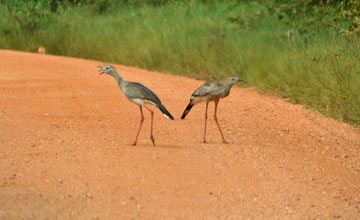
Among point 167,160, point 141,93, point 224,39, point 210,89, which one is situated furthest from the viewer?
point 224,39

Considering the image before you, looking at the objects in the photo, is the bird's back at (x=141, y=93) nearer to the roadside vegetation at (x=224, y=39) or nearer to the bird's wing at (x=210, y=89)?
the bird's wing at (x=210, y=89)

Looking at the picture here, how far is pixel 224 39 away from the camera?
49.2 feet

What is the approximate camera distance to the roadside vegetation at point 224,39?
11.0m

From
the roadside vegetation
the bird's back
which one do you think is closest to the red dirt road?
the bird's back

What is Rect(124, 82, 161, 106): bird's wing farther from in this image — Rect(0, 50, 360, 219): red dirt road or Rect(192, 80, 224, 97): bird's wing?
Rect(192, 80, 224, 97): bird's wing

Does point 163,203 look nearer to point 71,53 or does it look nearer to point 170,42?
point 170,42

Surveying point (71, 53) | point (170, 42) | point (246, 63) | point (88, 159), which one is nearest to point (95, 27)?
point (71, 53)

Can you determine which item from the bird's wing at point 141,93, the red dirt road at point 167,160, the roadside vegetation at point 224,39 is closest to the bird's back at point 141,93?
the bird's wing at point 141,93

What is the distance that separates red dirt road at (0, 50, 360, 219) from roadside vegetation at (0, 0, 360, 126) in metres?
0.80

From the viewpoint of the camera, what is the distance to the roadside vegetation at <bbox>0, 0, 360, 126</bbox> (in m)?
11.0

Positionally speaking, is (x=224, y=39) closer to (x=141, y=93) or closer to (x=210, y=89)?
(x=210, y=89)

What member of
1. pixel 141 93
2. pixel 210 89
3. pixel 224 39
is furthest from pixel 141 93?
pixel 224 39

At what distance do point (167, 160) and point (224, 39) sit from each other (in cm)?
825

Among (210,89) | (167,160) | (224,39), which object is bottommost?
(224,39)
